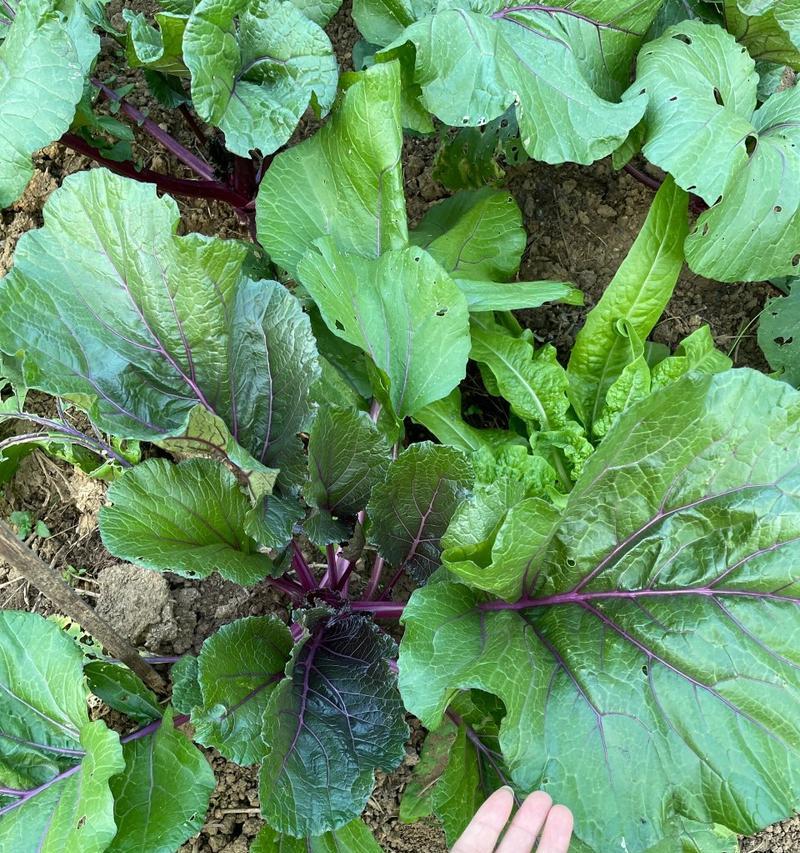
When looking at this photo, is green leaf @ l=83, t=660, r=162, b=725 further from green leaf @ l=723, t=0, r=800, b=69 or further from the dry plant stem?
green leaf @ l=723, t=0, r=800, b=69

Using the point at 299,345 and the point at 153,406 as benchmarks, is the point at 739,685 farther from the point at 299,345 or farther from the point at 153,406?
the point at 153,406

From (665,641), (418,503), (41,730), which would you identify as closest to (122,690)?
(41,730)

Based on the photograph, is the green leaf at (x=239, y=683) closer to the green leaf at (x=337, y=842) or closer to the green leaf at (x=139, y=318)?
the green leaf at (x=337, y=842)

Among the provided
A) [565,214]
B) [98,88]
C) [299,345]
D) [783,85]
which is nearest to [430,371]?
[299,345]

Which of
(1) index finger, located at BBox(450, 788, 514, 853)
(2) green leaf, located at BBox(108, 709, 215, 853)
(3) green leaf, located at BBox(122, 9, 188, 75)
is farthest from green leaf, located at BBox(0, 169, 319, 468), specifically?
(1) index finger, located at BBox(450, 788, 514, 853)

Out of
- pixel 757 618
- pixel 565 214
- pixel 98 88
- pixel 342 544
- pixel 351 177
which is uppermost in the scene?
pixel 98 88
